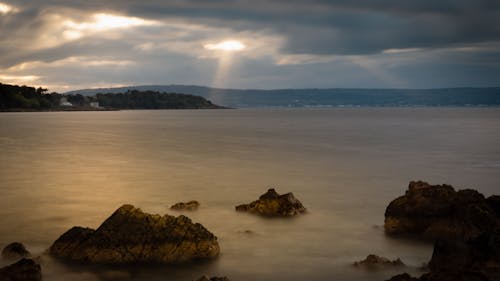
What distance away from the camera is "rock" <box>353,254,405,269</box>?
12.5m

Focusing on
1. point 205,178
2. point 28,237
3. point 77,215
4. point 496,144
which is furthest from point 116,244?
point 496,144

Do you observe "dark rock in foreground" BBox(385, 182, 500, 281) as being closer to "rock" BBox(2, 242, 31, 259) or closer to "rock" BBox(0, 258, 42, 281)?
"rock" BBox(0, 258, 42, 281)

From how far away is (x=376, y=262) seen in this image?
1258 cm

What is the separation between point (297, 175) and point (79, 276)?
19.9m

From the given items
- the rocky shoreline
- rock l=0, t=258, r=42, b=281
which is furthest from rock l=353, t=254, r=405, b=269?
rock l=0, t=258, r=42, b=281

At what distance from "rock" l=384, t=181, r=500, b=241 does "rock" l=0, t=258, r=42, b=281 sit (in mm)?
9209

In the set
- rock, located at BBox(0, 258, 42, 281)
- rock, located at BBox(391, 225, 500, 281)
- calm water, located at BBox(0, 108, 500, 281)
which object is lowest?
calm water, located at BBox(0, 108, 500, 281)

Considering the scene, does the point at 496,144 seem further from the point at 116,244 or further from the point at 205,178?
the point at 116,244

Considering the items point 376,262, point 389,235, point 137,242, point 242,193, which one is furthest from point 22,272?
point 242,193

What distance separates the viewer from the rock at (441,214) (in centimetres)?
1367

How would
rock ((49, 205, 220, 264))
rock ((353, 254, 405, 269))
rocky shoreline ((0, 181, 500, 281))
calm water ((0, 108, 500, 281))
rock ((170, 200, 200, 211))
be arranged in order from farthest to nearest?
rock ((170, 200, 200, 211)), calm water ((0, 108, 500, 281)), rock ((353, 254, 405, 269)), rock ((49, 205, 220, 264)), rocky shoreline ((0, 181, 500, 281))

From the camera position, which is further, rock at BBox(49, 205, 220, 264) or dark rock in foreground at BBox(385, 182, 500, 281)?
rock at BBox(49, 205, 220, 264)

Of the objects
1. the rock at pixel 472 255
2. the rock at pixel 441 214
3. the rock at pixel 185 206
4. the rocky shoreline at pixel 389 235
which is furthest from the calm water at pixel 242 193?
the rock at pixel 472 255

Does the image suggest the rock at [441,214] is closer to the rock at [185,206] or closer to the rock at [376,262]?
the rock at [376,262]
